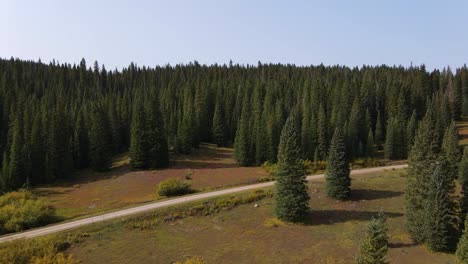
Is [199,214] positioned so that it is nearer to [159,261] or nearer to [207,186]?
[159,261]

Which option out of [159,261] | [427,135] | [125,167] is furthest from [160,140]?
[427,135]

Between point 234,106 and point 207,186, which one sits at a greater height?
point 234,106

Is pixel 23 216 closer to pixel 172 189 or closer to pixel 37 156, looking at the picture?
pixel 172 189

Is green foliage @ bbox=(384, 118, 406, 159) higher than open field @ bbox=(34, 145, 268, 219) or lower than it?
higher

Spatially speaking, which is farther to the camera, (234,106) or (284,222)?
(234,106)

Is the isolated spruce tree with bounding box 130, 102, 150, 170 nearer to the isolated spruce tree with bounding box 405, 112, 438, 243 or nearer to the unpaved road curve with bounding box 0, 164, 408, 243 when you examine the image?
the unpaved road curve with bounding box 0, 164, 408, 243

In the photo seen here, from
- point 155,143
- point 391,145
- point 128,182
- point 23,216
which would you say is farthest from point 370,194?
point 155,143

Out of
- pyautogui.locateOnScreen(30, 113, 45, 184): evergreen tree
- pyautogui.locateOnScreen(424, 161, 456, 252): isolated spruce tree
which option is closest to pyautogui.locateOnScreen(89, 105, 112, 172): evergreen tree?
pyautogui.locateOnScreen(30, 113, 45, 184): evergreen tree
